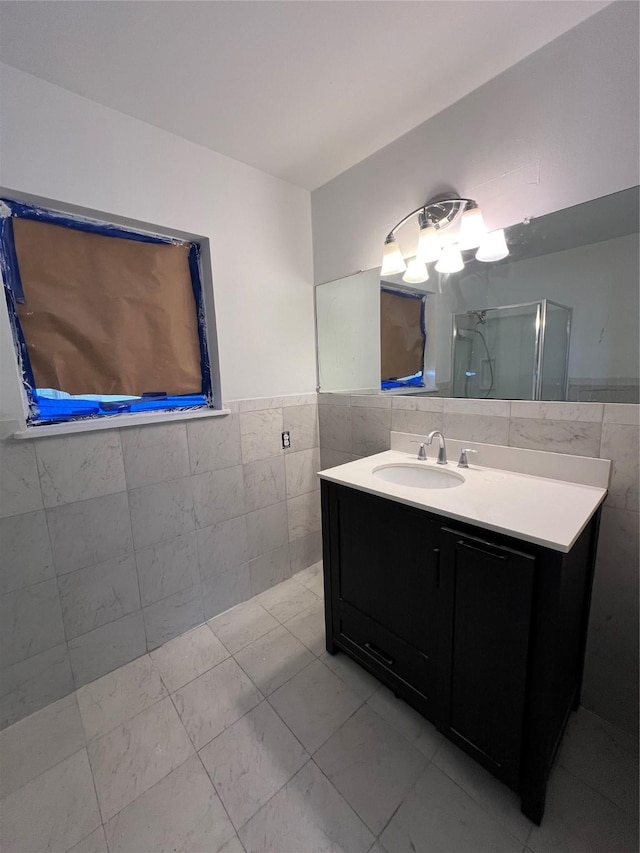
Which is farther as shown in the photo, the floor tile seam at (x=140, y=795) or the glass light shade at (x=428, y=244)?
the glass light shade at (x=428, y=244)

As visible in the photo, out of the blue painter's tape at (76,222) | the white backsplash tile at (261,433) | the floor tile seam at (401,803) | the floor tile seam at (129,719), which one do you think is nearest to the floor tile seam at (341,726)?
the floor tile seam at (401,803)

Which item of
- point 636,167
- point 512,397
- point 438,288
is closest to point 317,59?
point 438,288

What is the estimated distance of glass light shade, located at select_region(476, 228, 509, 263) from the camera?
1373mm

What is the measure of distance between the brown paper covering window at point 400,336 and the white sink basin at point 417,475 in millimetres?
514

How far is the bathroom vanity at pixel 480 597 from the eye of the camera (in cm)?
95

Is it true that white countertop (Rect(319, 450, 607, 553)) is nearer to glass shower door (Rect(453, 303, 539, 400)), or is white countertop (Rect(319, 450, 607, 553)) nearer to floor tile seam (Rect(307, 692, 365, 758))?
glass shower door (Rect(453, 303, 539, 400))

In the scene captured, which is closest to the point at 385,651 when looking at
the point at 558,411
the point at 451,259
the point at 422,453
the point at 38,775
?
the point at 422,453

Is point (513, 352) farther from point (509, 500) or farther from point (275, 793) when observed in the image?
point (275, 793)

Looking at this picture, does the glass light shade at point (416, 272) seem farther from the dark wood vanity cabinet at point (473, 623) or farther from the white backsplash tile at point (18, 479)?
the white backsplash tile at point (18, 479)

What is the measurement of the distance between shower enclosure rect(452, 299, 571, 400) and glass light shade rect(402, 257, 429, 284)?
0.88 feet

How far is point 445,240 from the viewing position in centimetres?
155

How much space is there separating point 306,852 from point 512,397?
1.63 metres

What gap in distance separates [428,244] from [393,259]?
0.19 metres

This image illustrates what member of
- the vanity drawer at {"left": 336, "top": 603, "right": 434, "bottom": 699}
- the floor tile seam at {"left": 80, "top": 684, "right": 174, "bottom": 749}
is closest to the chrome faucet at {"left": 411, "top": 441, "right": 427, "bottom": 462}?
the vanity drawer at {"left": 336, "top": 603, "right": 434, "bottom": 699}
